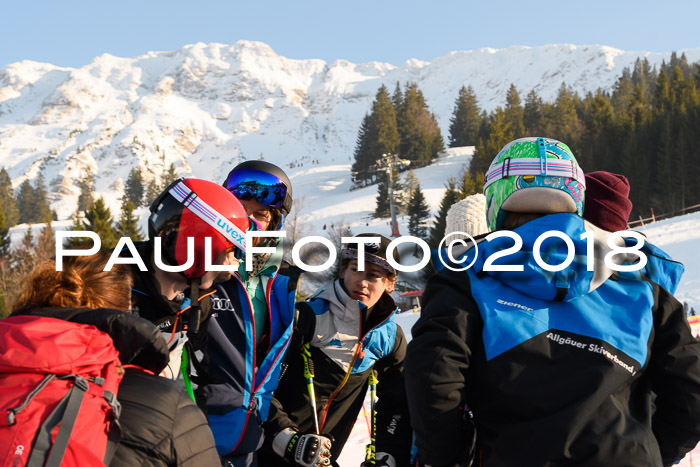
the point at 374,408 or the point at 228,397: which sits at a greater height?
the point at 228,397

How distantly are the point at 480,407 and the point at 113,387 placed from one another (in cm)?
118

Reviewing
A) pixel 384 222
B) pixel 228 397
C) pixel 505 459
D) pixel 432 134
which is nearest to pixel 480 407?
pixel 505 459

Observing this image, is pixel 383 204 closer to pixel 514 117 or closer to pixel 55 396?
pixel 514 117

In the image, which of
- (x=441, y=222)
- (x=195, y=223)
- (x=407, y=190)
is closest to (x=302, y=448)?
(x=195, y=223)

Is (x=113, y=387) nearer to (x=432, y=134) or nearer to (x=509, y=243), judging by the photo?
(x=509, y=243)

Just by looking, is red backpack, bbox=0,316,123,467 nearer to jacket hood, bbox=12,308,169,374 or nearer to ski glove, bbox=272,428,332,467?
jacket hood, bbox=12,308,169,374

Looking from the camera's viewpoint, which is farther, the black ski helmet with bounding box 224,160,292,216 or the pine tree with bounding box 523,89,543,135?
the pine tree with bounding box 523,89,543,135

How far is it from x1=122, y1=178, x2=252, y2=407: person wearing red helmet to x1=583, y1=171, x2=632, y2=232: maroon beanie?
76.2 inches

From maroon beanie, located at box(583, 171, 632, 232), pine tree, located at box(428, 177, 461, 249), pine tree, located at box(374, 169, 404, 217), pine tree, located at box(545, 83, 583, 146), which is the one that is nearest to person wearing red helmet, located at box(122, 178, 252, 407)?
maroon beanie, located at box(583, 171, 632, 232)

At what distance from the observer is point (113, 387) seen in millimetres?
1418

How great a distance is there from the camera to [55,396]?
4.25 ft

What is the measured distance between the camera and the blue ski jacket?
8.25 feet

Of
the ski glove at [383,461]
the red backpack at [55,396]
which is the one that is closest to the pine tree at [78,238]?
the red backpack at [55,396]

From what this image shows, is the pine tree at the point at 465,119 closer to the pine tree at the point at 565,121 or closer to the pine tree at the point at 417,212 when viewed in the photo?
the pine tree at the point at 565,121
